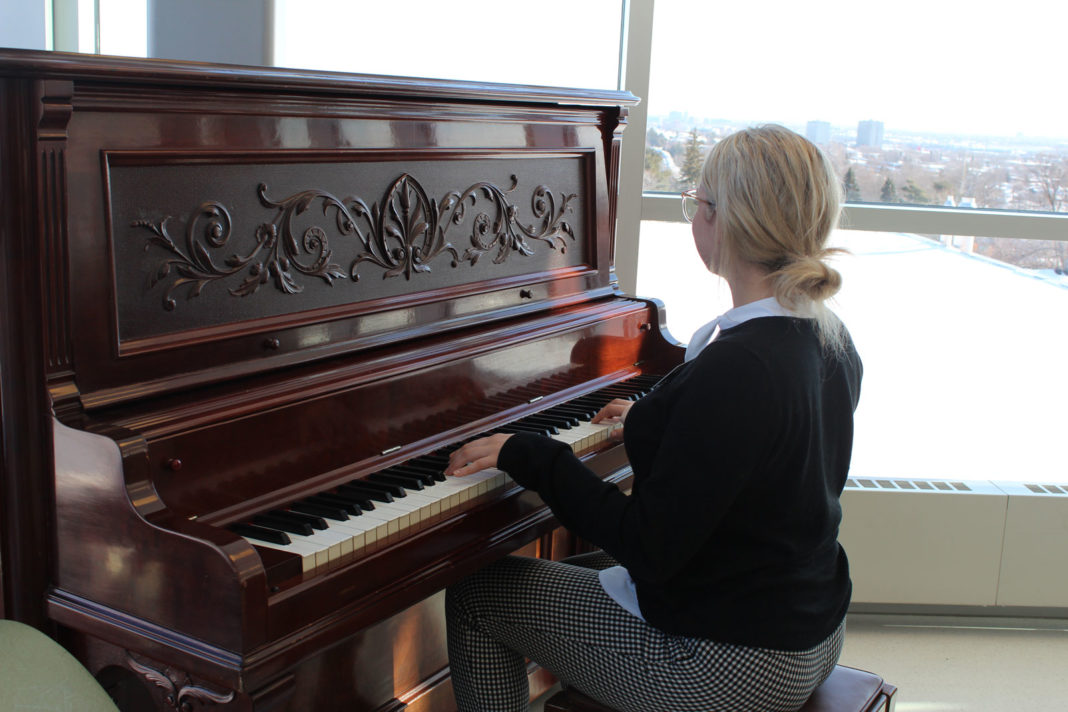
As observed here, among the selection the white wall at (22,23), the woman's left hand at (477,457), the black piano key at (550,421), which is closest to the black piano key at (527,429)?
the black piano key at (550,421)

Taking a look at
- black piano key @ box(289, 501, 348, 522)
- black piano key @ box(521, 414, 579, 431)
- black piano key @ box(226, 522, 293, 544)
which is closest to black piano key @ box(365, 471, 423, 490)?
black piano key @ box(289, 501, 348, 522)

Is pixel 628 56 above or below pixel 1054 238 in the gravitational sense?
above

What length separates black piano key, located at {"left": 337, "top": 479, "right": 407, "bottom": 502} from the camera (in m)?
1.63

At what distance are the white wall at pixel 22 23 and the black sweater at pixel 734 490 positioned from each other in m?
2.83

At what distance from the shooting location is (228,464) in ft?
4.99

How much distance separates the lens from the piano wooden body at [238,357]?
1352 millimetres

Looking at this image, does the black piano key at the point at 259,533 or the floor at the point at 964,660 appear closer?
the black piano key at the point at 259,533

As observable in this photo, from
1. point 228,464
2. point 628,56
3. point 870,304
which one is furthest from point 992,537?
point 228,464

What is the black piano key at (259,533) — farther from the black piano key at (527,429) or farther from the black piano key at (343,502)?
the black piano key at (527,429)

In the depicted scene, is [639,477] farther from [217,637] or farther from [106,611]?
[106,611]

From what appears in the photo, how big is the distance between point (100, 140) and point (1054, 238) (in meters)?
2.82

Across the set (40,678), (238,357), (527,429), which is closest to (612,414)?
(527,429)

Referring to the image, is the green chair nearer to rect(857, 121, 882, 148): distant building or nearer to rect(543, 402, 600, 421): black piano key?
rect(543, 402, 600, 421): black piano key

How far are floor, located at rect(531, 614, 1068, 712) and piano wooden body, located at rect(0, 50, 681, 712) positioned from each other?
1.12 meters
